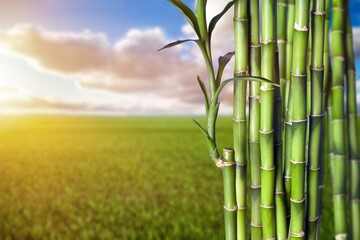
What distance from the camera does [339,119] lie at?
135 cm

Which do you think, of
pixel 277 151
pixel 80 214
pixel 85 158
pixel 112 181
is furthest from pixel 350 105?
pixel 85 158

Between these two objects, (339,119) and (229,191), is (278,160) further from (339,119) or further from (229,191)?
(339,119)

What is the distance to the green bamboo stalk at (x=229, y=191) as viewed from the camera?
38.7 inches

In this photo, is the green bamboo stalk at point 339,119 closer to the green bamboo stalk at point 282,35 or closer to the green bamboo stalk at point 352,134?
the green bamboo stalk at point 352,134

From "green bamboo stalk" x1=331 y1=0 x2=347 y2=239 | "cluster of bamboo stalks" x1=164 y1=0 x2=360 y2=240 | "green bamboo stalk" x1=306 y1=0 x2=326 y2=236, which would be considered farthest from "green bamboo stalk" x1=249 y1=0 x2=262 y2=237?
"green bamboo stalk" x1=331 y1=0 x2=347 y2=239

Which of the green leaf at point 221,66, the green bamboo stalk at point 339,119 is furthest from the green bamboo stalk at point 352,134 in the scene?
the green leaf at point 221,66

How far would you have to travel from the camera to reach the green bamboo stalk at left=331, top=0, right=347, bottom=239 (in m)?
1.29

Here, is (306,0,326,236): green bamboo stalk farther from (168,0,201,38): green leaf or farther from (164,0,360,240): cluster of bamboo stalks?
(168,0,201,38): green leaf

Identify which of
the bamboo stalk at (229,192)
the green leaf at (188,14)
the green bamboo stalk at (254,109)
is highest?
the green leaf at (188,14)

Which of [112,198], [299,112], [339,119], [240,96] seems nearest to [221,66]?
[240,96]

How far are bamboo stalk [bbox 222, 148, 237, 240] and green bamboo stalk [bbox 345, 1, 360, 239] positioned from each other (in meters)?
0.57

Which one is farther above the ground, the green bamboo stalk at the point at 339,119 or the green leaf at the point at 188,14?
the green leaf at the point at 188,14

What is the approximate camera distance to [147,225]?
10.1 feet

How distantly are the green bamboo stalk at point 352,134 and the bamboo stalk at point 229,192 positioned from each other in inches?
22.3
